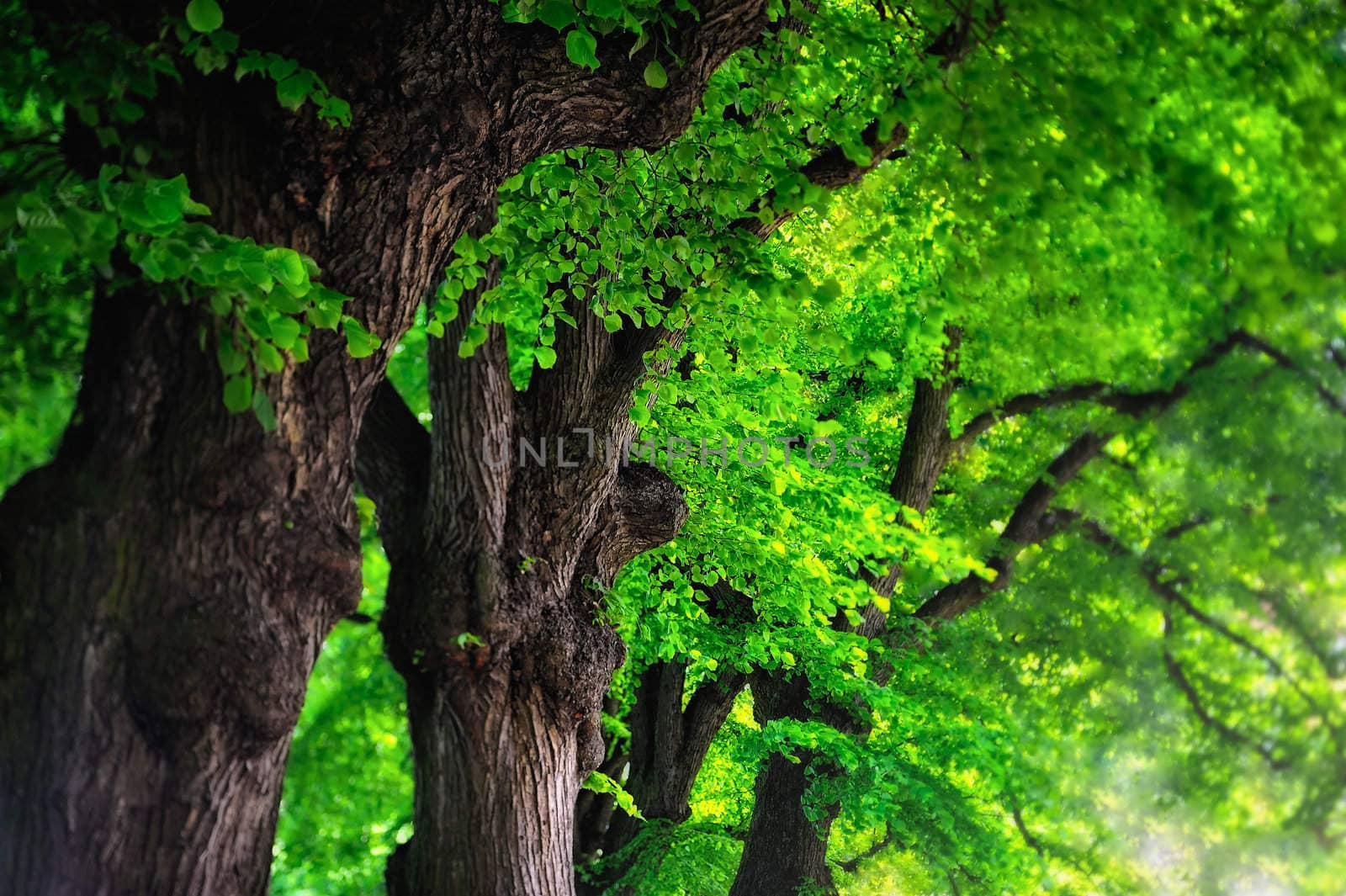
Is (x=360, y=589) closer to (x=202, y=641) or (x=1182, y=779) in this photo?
(x=202, y=641)

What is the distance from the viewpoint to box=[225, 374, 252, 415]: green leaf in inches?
107

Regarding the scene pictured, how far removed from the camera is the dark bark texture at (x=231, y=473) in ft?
9.18

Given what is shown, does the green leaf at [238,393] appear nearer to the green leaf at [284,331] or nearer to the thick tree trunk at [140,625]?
the green leaf at [284,331]

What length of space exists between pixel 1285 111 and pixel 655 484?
11.6ft

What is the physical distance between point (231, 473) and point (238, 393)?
0.34 meters

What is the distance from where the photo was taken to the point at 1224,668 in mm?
13086

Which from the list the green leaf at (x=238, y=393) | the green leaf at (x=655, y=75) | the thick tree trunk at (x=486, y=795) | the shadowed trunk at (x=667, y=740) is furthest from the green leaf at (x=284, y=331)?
the shadowed trunk at (x=667, y=740)

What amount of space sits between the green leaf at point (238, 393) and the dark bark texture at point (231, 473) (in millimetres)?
197

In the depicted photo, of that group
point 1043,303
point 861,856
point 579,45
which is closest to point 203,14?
point 579,45

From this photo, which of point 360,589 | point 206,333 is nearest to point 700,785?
point 360,589

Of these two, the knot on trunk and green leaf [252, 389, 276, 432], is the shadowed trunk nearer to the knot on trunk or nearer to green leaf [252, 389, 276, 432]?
the knot on trunk

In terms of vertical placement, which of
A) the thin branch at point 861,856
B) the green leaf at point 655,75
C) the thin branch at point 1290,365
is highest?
the thin branch at point 1290,365

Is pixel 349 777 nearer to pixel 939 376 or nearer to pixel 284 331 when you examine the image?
pixel 939 376

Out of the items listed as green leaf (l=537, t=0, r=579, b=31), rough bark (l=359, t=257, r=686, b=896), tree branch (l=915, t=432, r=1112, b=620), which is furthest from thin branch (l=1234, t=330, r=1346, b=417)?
green leaf (l=537, t=0, r=579, b=31)
